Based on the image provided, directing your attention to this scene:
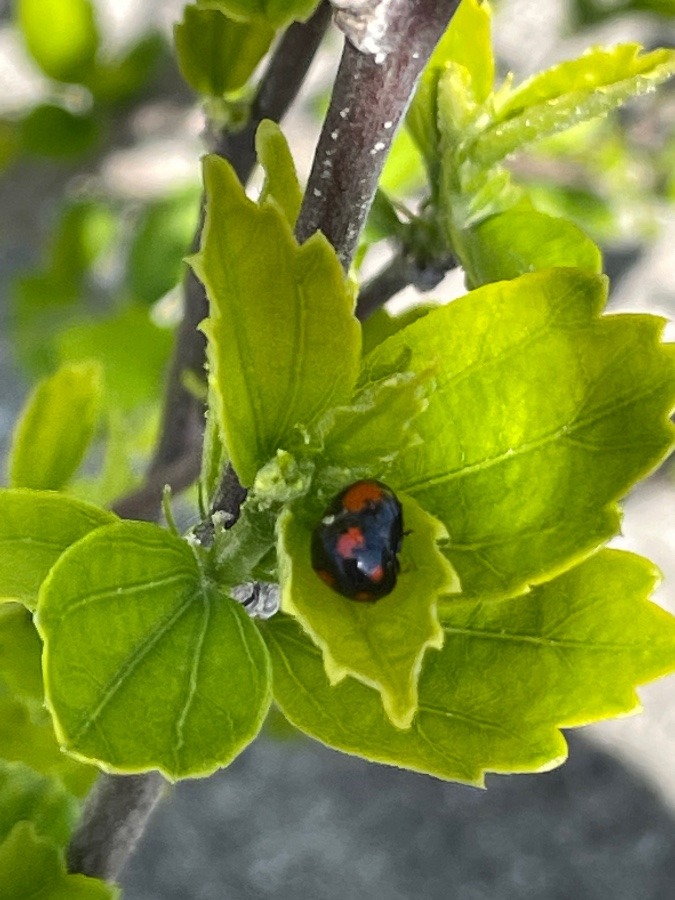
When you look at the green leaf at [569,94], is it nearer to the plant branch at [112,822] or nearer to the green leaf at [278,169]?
the green leaf at [278,169]

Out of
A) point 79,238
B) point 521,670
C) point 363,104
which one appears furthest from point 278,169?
point 79,238

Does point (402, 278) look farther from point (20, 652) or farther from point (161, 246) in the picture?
point (161, 246)

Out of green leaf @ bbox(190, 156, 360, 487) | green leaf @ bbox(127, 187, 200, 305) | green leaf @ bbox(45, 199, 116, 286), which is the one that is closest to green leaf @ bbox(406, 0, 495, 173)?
green leaf @ bbox(190, 156, 360, 487)

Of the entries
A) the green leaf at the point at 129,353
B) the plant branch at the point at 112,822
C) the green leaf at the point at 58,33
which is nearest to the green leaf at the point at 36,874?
the plant branch at the point at 112,822

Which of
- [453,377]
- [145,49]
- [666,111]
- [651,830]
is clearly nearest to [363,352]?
[453,377]

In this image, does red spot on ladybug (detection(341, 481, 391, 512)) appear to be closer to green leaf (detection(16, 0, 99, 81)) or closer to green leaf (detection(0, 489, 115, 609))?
green leaf (detection(0, 489, 115, 609))

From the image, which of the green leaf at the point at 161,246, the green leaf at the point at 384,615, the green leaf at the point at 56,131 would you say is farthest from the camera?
the green leaf at the point at 56,131

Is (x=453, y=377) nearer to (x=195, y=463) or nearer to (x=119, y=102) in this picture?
(x=195, y=463)
